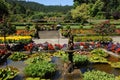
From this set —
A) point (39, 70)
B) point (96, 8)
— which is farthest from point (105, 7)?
point (39, 70)

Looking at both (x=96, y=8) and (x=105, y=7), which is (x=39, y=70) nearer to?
(x=96, y=8)

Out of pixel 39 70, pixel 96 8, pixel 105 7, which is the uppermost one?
pixel 39 70

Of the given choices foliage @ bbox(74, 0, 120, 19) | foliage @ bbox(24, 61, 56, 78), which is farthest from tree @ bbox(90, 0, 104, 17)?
foliage @ bbox(24, 61, 56, 78)

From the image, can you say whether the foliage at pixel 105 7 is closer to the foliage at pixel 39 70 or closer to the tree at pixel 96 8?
the tree at pixel 96 8

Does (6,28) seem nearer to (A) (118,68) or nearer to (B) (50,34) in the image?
(A) (118,68)

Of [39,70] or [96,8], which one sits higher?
[39,70]

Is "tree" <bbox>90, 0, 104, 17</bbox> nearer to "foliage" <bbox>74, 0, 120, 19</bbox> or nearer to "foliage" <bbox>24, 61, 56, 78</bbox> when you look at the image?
"foliage" <bbox>74, 0, 120, 19</bbox>

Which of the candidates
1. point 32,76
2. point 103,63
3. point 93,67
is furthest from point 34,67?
point 103,63

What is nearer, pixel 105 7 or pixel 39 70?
pixel 39 70

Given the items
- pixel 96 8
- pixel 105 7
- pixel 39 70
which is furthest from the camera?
pixel 105 7

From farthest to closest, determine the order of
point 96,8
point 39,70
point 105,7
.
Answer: point 105,7 → point 96,8 → point 39,70

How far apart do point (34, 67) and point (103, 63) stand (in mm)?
7310

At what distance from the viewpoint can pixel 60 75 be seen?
1859 cm

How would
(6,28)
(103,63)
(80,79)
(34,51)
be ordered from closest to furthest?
(80,79)
(103,63)
(34,51)
(6,28)
